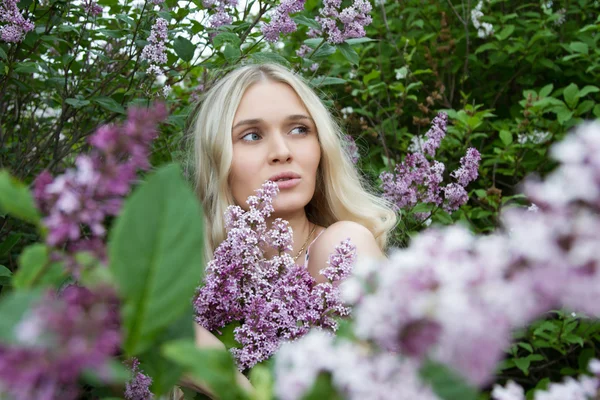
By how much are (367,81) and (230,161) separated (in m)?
1.34

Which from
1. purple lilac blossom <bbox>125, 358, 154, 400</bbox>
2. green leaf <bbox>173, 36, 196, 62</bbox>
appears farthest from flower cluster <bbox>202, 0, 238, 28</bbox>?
purple lilac blossom <bbox>125, 358, 154, 400</bbox>

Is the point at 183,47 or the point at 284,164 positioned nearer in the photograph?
the point at 284,164

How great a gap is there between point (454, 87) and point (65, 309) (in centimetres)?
357

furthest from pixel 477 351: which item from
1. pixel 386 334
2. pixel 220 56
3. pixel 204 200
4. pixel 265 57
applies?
pixel 220 56

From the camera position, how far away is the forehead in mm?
2230

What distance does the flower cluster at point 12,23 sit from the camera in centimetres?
225

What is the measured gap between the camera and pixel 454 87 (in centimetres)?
375

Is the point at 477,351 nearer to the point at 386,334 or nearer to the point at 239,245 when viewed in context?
the point at 386,334

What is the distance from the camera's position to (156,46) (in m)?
2.41

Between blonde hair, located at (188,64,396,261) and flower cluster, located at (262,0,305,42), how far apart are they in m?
0.12

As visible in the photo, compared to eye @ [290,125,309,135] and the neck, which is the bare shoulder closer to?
the neck

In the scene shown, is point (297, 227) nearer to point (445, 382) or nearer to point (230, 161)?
point (230, 161)

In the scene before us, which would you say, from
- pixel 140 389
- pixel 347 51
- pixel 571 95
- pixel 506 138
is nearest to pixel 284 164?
pixel 347 51

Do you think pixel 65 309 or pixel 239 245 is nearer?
pixel 65 309
